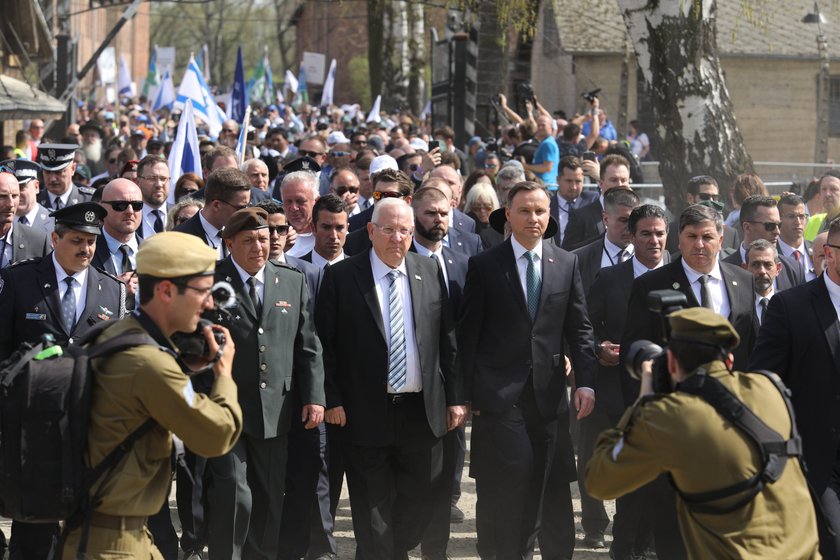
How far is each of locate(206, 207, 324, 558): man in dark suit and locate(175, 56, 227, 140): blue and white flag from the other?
10.8 meters

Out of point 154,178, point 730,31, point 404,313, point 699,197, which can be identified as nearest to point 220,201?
point 404,313

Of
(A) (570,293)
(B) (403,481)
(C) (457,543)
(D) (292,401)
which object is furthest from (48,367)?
(C) (457,543)

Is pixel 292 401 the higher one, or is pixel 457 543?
pixel 292 401

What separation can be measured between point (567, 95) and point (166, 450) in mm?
35450

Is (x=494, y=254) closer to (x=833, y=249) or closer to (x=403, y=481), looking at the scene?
(x=403, y=481)

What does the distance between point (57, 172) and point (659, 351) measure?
775 centimetres

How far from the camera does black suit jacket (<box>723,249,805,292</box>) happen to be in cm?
842

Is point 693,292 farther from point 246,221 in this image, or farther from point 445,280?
point 246,221

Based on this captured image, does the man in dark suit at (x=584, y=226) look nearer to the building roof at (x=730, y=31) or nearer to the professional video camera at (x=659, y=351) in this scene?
the professional video camera at (x=659, y=351)

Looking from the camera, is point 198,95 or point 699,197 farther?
point 198,95

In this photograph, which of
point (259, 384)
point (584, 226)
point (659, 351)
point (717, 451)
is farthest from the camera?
point (584, 226)

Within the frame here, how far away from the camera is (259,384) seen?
693cm

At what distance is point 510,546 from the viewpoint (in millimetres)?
7367

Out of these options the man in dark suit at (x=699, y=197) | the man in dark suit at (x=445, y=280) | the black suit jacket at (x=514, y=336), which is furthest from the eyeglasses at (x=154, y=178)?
the man in dark suit at (x=699, y=197)
